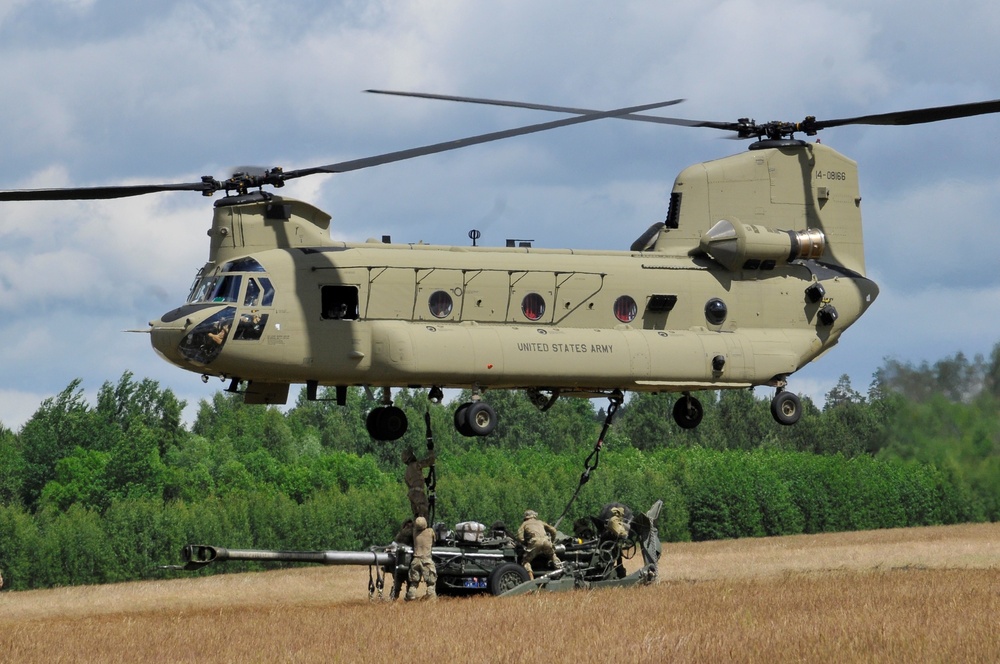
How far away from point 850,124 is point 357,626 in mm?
13085

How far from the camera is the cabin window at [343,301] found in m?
24.4

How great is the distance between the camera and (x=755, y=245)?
27188 mm

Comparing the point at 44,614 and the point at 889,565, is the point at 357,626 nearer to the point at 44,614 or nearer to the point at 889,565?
the point at 44,614

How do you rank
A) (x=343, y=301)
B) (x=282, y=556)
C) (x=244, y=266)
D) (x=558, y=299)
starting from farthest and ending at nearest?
(x=558, y=299) < (x=343, y=301) < (x=244, y=266) < (x=282, y=556)

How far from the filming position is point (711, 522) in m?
59.5

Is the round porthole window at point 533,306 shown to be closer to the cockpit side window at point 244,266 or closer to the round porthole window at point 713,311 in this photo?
the round porthole window at point 713,311

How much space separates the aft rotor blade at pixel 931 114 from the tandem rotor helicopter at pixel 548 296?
0.05m

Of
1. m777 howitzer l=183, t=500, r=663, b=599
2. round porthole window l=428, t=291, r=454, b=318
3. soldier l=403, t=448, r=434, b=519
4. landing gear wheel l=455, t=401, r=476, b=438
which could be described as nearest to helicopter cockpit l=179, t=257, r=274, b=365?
round porthole window l=428, t=291, r=454, b=318

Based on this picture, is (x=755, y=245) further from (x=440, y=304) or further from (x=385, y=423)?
(x=385, y=423)

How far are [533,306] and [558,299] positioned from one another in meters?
0.48

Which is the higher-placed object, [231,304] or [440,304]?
[440,304]

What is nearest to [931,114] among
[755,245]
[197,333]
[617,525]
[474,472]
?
[755,245]

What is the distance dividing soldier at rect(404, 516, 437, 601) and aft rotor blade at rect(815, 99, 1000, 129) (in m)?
10.6

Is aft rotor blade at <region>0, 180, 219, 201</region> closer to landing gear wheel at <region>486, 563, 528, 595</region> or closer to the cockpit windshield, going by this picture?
the cockpit windshield
